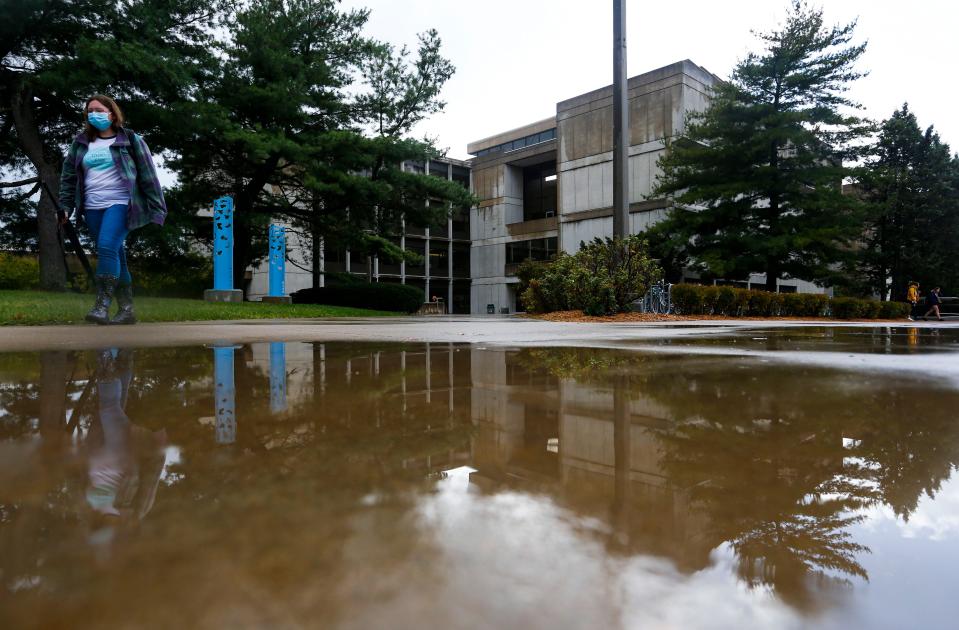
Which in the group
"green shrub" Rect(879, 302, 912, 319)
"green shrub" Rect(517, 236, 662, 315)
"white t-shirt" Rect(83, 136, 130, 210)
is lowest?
"green shrub" Rect(879, 302, 912, 319)

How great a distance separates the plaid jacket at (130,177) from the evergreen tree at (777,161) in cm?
1851

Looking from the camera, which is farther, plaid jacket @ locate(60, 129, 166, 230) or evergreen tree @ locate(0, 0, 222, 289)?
evergreen tree @ locate(0, 0, 222, 289)

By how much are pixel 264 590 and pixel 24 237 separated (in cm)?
2293

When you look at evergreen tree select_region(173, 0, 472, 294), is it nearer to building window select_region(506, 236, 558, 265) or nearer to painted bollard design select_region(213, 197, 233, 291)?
painted bollard design select_region(213, 197, 233, 291)

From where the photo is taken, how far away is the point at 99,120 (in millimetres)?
4629

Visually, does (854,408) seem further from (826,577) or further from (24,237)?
(24,237)

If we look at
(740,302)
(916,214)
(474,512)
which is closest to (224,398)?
(474,512)

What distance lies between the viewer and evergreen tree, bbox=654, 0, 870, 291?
19672mm

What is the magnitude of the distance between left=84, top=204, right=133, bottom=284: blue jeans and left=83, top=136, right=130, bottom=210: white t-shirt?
7 cm

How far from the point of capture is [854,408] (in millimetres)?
1609

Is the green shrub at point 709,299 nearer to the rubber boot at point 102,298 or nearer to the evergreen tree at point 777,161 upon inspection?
the evergreen tree at point 777,161

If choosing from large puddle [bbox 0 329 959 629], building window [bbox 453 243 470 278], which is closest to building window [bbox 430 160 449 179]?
building window [bbox 453 243 470 278]

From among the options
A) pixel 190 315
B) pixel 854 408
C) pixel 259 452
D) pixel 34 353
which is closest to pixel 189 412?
pixel 259 452

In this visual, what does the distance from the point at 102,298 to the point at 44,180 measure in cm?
1223
